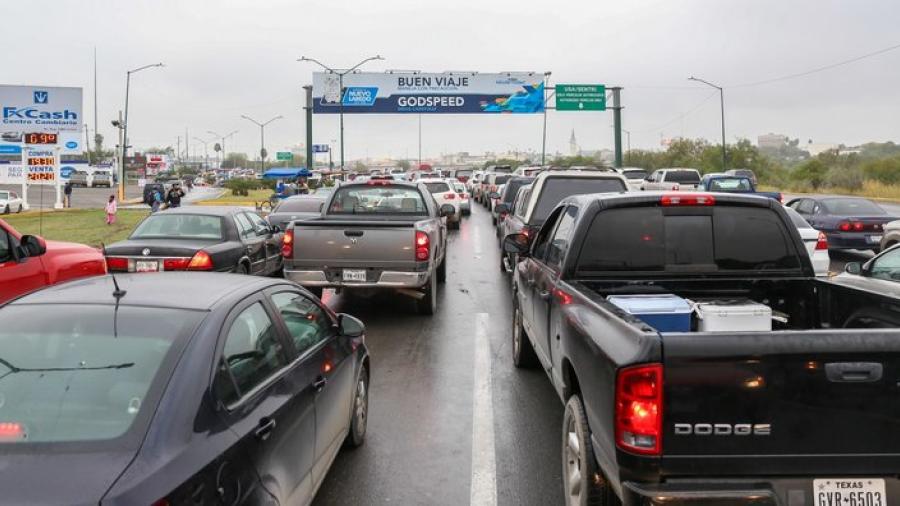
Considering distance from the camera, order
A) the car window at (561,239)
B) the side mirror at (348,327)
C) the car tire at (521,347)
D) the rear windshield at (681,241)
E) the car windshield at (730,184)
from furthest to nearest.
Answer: the car windshield at (730,184) → the car tire at (521,347) → the car window at (561,239) → the rear windshield at (681,241) → the side mirror at (348,327)

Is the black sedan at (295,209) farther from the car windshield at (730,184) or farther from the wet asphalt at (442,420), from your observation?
the car windshield at (730,184)

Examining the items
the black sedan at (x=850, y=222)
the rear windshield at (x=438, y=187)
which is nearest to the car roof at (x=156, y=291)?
the black sedan at (x=850, y=222)

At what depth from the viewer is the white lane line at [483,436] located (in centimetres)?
464

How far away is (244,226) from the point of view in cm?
1192

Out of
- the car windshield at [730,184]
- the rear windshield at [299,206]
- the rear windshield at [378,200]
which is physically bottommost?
the rear windshield at [378,200]

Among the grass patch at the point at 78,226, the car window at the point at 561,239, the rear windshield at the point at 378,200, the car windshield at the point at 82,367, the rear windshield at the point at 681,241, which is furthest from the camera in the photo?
the grass patch at the point at 78,226

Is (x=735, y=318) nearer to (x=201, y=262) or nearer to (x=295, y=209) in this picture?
(x=201, y=262)

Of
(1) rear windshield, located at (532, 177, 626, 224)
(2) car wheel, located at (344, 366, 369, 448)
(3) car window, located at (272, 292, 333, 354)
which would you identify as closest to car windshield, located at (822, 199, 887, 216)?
(1) rear windshield, located at (532, 177, 626, 224)

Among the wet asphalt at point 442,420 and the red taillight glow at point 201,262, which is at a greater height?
the red taillight glow at point 201,262

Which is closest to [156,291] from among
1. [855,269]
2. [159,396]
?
[159,396]

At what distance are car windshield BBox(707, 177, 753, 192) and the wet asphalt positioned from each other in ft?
47.7

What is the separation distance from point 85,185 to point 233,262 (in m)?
74.0

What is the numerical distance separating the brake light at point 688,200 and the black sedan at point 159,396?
2.59 meters

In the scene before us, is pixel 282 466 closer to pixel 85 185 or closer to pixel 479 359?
pixel 479 359
